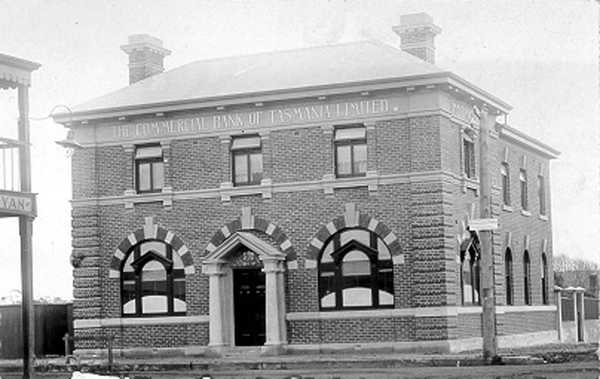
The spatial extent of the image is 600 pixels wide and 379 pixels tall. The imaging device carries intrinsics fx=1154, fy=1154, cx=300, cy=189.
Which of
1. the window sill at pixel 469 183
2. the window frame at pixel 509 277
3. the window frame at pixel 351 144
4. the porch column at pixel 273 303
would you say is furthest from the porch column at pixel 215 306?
the window frame at pixel 509 277

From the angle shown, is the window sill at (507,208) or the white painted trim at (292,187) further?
the window sill at (507,208)

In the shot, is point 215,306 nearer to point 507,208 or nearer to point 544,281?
point 507,208

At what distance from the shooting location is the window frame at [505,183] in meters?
37.3

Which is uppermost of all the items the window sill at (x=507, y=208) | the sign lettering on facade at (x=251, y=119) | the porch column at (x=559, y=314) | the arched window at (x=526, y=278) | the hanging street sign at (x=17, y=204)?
the sign lettering on facade at (x=251, y=119)

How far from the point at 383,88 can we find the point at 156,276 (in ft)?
28.1

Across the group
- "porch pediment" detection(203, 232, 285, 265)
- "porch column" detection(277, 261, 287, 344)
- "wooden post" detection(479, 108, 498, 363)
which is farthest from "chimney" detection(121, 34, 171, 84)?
"wooden post" detection(479, 108, 498, 363)

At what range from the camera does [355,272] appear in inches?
1211

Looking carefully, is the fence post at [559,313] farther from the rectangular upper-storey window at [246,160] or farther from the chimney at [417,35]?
the rectangular upper-storey window at [246,160]

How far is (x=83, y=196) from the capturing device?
34000mm

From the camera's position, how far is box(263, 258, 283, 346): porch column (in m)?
31.1

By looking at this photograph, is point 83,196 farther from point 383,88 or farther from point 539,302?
point 539,302

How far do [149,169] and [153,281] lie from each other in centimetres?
323

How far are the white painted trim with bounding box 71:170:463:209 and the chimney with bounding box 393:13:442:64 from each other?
4.01 meters

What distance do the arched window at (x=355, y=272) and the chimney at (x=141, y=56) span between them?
9.46 meters
